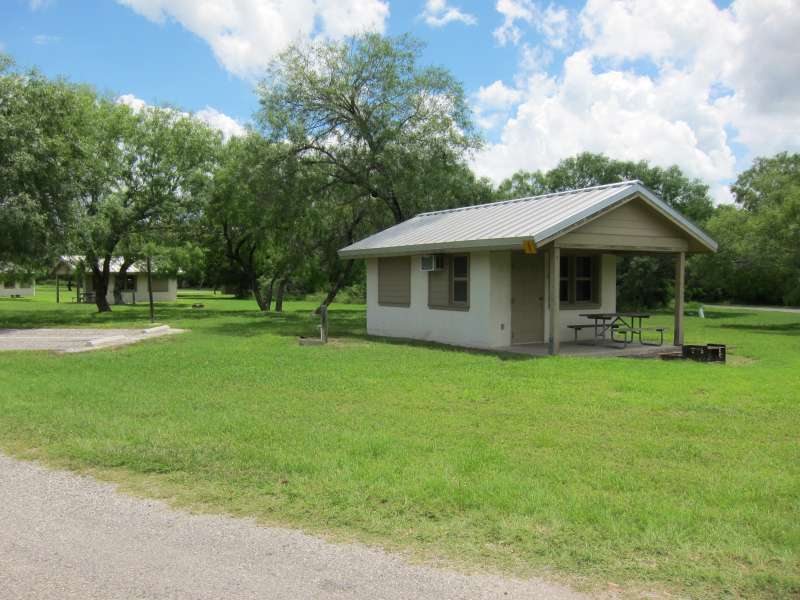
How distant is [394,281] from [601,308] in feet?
16.6

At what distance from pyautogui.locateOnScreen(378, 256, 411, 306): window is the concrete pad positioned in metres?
5.90

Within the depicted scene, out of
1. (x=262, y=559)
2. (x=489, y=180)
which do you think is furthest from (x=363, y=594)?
(x=489, y=180)

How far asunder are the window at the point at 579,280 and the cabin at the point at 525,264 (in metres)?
0.02

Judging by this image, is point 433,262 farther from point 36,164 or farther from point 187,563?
point 36,164

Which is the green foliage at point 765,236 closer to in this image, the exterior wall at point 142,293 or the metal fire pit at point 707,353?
the metal fire pit at point 707,353

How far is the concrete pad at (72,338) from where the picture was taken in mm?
14656

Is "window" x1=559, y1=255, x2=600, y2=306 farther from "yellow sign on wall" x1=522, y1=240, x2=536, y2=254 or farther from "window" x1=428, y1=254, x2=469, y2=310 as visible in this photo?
"yellow sign on wall" x1=522, y1=240, x2=536, y2=254

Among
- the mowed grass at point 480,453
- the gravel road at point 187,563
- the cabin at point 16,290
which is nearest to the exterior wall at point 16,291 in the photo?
the cabin at point 16,290

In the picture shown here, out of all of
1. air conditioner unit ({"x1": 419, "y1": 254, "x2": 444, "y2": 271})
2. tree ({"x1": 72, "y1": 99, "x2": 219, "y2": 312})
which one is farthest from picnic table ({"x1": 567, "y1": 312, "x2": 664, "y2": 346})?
tree ({"x1": 72, "y1": 99, "x2": 219, "y2": 312})

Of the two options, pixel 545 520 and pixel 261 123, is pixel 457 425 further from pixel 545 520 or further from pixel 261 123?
pixel 261 123

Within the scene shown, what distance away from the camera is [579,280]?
1589 cm

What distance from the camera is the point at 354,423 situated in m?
6.92

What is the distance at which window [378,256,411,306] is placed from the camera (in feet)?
54.3

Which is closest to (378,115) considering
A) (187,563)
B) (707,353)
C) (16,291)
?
(707,353)
